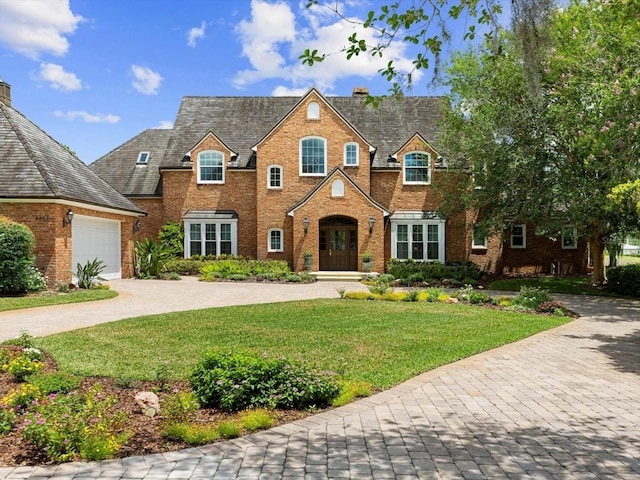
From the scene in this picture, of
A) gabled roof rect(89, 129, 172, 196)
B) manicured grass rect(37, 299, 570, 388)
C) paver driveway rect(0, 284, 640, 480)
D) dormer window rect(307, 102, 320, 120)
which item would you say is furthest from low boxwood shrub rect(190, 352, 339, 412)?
gabled roof rect(89, 129, 172, 196)

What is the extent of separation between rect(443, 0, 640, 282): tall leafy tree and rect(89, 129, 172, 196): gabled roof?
17.3 m

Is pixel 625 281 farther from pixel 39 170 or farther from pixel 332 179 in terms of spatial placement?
pixel 39 170

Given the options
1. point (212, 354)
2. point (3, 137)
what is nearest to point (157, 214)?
point (3, 137)

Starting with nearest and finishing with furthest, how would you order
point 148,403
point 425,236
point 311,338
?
point 148,403 → point 311,338 → point 425,236

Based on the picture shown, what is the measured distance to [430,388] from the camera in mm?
6695

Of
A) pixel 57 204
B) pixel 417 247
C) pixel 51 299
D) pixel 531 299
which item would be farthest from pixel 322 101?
pixel 51 299

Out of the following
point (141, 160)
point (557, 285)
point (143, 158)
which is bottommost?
point (557, 285)

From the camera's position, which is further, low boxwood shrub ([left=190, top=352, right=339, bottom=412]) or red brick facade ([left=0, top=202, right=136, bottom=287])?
red brick facade ([left=0, top=202, right=136, bottom=287])

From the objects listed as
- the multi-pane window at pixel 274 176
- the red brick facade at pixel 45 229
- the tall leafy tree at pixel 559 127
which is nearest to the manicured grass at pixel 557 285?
the tall leafy tree at pixel 559 127

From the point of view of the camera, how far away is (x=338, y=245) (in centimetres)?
2719

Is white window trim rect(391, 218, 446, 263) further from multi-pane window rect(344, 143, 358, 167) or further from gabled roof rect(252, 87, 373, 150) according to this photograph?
gabled roof rect(252, 87, 373, 150)

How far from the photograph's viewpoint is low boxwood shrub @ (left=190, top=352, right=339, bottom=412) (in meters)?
5.73

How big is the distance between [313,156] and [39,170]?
1362cm

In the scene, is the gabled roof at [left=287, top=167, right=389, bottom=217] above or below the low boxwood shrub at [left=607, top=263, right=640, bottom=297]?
above
